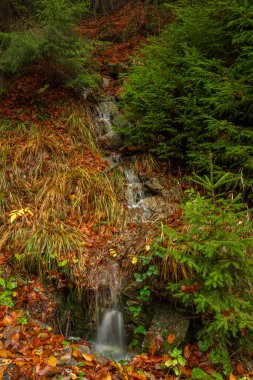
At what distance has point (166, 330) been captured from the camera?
374cm

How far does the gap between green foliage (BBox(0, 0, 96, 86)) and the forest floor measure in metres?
0.65

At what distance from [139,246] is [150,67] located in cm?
374

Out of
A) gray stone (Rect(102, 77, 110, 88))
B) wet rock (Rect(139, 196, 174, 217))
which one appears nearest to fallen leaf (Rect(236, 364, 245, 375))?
wet rock (Rect(139, 196, 174, 217))

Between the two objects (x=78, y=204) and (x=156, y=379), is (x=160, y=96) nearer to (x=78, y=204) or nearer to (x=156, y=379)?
(x=78, y=204)

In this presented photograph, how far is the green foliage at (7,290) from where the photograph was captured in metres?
3.86

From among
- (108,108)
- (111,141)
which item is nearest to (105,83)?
(108,108)

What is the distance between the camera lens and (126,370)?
3219mm

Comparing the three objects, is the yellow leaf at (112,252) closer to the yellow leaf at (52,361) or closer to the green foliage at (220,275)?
the green foliage at (220,275)

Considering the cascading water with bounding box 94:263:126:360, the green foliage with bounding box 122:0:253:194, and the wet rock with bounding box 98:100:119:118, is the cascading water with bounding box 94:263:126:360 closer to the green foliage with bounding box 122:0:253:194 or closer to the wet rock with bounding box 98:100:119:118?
the green foliage with bounding box 122:0:253:194

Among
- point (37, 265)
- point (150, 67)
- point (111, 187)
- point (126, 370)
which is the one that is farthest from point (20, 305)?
point (150, 67)

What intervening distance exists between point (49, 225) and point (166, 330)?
2265mm

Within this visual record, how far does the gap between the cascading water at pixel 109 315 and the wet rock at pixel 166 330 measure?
0.58 m

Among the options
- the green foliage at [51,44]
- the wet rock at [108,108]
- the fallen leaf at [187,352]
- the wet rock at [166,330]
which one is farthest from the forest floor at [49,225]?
the green foliage at [51,44]

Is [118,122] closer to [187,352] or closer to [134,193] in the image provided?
[134,193]
